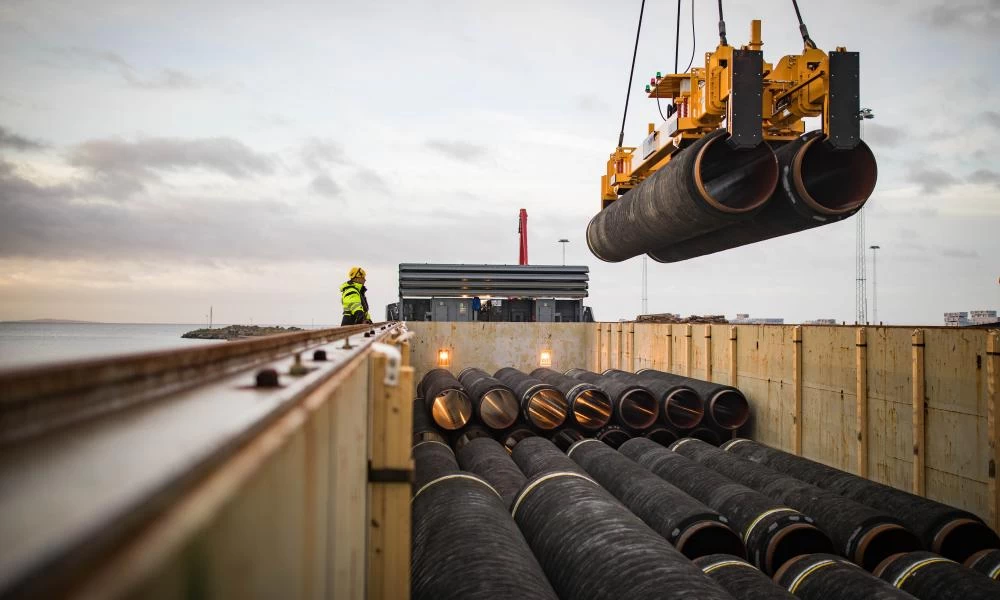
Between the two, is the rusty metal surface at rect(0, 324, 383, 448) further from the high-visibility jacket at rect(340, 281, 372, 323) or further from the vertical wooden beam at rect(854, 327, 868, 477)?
the high-visibility jacket at rect(340, 281, 372, 323)

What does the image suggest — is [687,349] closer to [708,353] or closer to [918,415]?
[708,353]

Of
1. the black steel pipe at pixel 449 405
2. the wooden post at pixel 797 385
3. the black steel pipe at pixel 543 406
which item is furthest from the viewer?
the black steel pipe at pixel 449 405

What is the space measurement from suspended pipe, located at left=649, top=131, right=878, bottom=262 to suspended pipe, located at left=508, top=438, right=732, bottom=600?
5.21 m

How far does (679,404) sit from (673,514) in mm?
5537

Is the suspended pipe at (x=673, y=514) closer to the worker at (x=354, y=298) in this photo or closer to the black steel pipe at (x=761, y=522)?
the black steel pipe at (x=761, y=522)

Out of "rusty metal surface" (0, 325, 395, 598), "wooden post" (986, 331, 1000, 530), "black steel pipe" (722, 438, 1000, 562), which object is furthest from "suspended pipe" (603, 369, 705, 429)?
"rusty metal surface" (0, 325, 395, 598)

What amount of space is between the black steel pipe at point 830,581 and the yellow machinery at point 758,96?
497 centimetres

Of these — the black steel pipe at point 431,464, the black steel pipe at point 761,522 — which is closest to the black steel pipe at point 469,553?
the black steel pipe at point 431,464

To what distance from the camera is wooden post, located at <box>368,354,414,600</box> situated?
9.94 ft

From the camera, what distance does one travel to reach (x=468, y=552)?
152 inches

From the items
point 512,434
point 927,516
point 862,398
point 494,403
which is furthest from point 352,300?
point 927,516

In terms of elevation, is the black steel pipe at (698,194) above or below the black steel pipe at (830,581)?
above

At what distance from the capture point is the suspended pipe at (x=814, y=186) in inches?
317

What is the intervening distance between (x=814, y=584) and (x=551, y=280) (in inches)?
652
